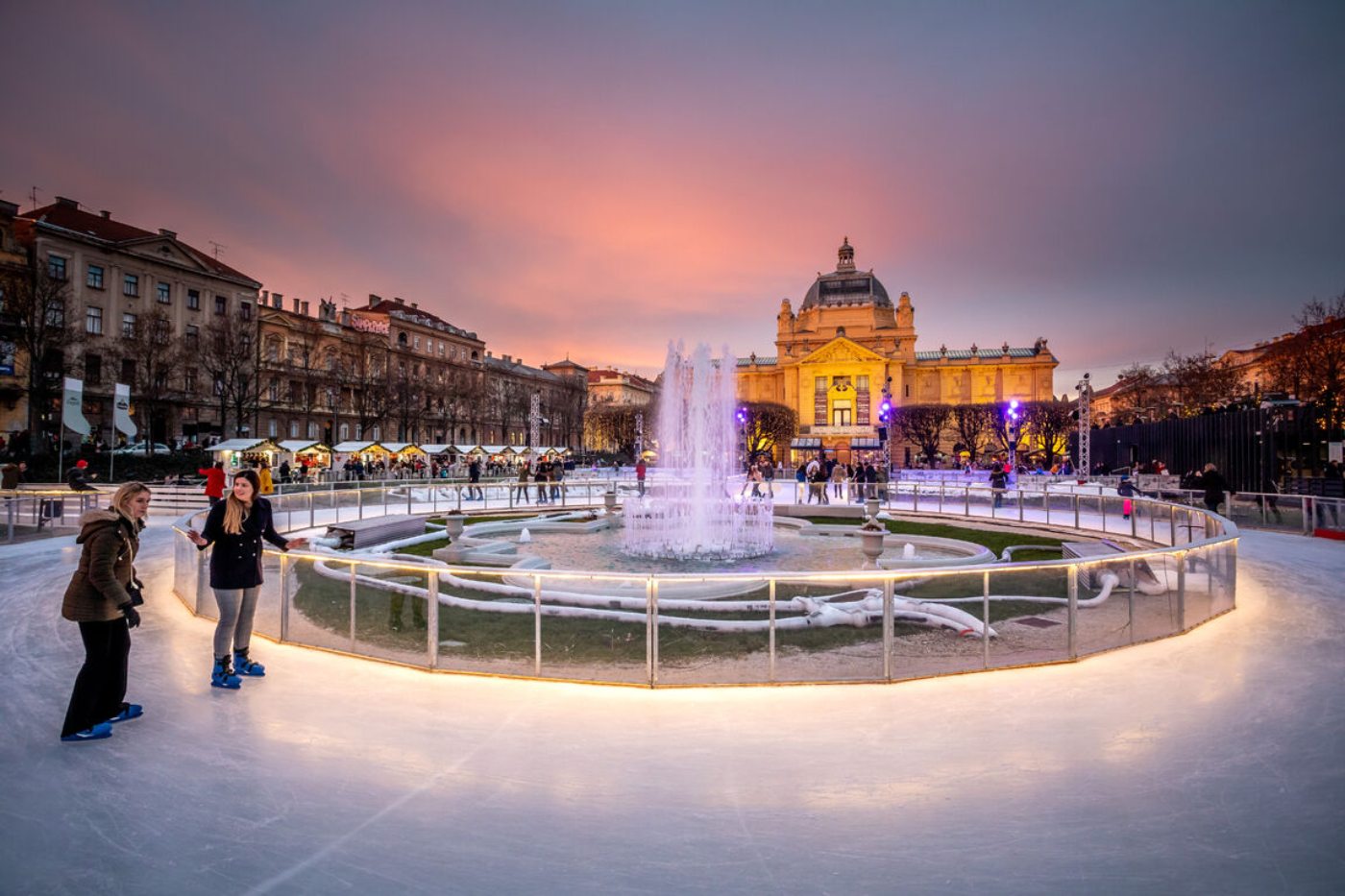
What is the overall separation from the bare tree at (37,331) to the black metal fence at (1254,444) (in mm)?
53939

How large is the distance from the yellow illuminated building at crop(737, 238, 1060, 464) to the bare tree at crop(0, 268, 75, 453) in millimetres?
66961

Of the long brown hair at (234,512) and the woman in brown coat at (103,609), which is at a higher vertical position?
the long brown hair at (234,512)

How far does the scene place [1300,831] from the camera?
3559 mm

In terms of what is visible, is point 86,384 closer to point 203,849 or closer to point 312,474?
point 312,474

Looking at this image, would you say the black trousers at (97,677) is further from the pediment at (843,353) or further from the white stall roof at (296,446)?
the pediment at (843,353)

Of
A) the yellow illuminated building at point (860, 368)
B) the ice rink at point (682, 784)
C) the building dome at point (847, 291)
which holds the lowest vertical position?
the ice rink at point (682, 784)

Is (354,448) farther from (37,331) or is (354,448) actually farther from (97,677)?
(97,677)

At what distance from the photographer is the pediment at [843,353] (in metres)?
90.6

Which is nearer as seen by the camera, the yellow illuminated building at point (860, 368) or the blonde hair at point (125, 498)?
the blonde hair at point (125, 498)

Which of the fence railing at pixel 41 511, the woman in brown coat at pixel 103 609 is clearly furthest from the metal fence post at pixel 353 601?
the fence railing at pixel 41 511

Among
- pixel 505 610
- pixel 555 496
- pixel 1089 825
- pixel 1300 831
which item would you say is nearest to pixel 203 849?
pixel 505 610

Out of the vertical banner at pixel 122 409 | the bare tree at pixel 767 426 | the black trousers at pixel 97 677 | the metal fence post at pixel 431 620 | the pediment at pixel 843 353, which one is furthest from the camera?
the pediment at pixel 843 353

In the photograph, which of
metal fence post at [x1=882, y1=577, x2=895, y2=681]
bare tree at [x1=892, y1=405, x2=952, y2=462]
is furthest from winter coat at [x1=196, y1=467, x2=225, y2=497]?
bare tree at [x1=892, y1=405, x2=952, y2=462]

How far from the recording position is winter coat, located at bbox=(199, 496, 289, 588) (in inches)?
228
